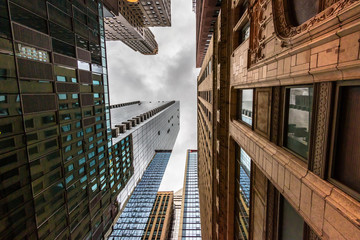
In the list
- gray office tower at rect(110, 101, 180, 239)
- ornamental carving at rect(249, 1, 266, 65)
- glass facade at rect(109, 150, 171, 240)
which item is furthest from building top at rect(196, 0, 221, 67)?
glass facade at rect(109, 150, 171, 240)

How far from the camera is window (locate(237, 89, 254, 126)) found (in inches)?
458

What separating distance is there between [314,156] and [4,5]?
2254cm

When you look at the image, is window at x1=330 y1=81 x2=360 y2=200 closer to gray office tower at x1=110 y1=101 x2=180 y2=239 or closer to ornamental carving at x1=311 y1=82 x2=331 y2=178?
ornamental carving at x1=311 y1=82 x2=331 y2=178

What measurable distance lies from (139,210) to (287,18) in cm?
8134

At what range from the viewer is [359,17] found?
367 cm

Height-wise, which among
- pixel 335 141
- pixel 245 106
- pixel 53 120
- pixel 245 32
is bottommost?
pixel 53 120

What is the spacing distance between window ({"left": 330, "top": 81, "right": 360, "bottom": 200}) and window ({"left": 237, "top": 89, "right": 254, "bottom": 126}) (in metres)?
6.81

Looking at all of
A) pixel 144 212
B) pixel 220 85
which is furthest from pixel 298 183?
pixel 144 212

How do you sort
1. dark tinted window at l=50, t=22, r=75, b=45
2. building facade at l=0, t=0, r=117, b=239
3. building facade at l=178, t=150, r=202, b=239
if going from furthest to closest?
building facade at l=178, t=150, r=202, b=239
dark tinted window at l=50, t=22, r=75, b=45
building facade at l=0, t=0, r=117, b=239

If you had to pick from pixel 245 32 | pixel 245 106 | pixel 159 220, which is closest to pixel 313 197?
pixel 245 106

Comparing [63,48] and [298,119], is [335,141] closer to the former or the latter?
[298,119]

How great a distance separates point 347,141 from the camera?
173 inches

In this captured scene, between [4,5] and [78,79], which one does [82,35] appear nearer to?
[78,79]

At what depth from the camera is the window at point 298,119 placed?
19.4 feet
